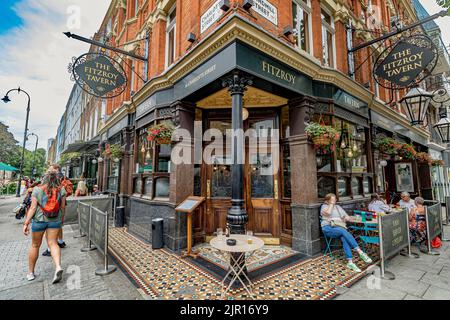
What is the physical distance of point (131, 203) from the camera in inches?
310

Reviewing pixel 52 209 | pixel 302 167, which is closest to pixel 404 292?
pixel 302 167

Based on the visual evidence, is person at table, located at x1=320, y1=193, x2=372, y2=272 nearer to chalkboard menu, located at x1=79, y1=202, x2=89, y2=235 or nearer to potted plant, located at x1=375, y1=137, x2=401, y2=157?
potted plant, located at x1=375, y1=137, x2=401, y2=157

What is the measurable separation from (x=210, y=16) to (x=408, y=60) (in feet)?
21.2

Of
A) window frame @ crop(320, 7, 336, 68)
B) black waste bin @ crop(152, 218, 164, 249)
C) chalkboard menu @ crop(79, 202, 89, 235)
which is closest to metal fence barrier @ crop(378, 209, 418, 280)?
black waste bin @ crop(152, 218, 164, 249)

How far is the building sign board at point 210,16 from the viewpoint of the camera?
5012mm

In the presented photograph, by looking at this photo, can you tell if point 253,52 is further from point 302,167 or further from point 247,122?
point 302,167

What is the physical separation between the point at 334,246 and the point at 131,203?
695 cm

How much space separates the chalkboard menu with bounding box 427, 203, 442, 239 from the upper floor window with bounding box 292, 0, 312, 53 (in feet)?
19.5

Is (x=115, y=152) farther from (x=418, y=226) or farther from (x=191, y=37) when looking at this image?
(x=418, y=226)

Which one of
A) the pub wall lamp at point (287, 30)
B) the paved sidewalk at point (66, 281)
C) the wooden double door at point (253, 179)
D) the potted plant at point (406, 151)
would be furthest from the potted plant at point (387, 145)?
the paved sidewalk at point (66, 281)

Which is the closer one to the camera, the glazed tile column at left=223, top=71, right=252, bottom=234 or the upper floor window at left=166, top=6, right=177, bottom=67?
the glazed tile column at left=223, top=71, right=252, bottom=234

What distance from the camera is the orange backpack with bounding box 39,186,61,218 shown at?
12.9 ft

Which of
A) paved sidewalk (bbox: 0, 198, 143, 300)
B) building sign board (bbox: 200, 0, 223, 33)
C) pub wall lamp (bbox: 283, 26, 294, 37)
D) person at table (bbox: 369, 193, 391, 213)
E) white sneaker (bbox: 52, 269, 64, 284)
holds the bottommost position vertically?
paved sidewalk (bbox: 0, 198, 143, 300)

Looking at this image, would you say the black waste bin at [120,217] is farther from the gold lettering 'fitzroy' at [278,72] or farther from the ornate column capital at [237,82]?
the gold lettering 'fitzroy' at [278,72]
